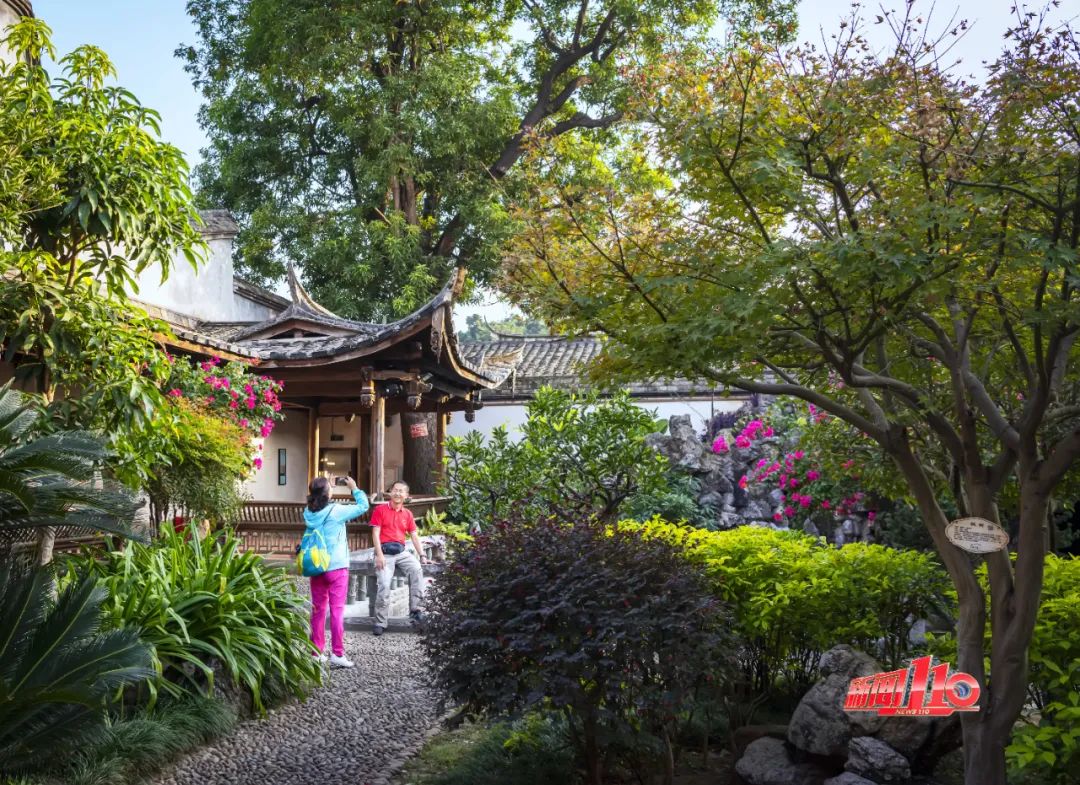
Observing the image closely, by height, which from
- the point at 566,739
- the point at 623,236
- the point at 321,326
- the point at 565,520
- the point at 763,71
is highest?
the point at 321,326

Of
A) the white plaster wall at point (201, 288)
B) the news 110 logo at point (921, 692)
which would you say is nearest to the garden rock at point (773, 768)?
the news 110 logo at point (921, 692)

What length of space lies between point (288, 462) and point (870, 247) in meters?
15.6

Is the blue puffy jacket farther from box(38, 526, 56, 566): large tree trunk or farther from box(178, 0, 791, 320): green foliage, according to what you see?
box(178, 0, 791, 320): green foliage

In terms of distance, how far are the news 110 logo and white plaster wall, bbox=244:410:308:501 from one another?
13.9 meters

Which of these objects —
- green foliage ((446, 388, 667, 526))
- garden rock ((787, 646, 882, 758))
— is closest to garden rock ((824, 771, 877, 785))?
garden rock ((787, 646, 882, 758))

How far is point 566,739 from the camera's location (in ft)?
18.4

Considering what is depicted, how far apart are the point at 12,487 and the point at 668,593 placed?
3332 millimetres

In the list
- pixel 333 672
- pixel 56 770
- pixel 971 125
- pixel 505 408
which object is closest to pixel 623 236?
pixel 971 125

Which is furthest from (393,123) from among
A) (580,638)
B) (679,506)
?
(580,638)

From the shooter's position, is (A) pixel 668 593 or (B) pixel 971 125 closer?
(B) pixel 971 125

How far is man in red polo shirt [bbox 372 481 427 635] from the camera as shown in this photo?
960 cm

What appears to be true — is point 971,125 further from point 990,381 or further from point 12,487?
point 12,487

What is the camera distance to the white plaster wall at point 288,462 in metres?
17.5

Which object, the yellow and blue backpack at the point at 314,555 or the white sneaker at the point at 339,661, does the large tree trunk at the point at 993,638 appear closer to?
the yellow and blue backpack at the point at 314,555
